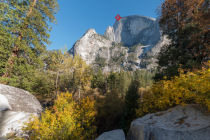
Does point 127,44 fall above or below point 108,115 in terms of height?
above

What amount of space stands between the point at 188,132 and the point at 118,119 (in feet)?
37.3

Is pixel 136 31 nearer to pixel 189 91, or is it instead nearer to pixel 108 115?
pixel 108 115

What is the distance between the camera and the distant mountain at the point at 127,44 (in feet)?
403

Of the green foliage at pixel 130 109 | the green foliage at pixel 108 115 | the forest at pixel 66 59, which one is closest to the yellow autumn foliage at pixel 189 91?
the forest at pixel 66 59

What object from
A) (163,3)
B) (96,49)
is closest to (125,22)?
(96,49)

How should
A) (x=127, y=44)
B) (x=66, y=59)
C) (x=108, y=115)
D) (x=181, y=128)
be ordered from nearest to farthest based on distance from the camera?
1. (x=181, y=128)
2. (x=66, y=59)
3. (x=108, y=115)
4. (x=127, y=44)

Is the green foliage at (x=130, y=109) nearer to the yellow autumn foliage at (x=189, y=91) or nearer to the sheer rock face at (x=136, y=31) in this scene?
the yellow autumn foliage at (x=189, y=91)

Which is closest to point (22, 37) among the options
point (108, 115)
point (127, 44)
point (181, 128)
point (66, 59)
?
point (66, 59)

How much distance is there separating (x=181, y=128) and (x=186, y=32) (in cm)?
814

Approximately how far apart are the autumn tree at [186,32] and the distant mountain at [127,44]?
328 ft

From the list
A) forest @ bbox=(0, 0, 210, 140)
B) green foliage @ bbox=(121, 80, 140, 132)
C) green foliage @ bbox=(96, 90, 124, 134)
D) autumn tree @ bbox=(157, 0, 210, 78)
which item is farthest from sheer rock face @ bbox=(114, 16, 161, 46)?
green foliage @ bbox=(96, 90, 124, 134)

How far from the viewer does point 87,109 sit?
20.0ft

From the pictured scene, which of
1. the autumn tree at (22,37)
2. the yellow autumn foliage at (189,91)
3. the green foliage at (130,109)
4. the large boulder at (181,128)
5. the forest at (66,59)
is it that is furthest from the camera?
the green foliage at (130,109)

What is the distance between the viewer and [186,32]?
7.48m
